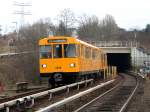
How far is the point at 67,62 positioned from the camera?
27.6 metres

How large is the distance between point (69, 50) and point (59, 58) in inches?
31.8

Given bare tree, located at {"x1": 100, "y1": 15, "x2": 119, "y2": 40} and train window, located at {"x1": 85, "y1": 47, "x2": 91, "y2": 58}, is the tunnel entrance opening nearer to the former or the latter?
bare tree, located at {"x1": 100, "y1": 15, "x2": 119, "y2": 40}

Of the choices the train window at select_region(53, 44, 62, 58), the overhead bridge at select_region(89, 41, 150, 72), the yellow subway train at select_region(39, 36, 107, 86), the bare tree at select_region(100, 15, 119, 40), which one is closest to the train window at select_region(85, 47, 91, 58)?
the yellow subway train at select_region(39, 36, 107, 86)

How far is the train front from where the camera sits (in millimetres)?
27500

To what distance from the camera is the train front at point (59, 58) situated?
90.2ft

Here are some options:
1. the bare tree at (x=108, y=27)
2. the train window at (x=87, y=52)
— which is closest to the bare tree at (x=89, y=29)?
the bare tree at (x=108, y=27)

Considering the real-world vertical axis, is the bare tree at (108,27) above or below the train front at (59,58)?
above

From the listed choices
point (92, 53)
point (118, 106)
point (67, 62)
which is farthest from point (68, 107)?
point (92, 53)

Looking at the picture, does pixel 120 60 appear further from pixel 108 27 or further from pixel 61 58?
pixel 61 58

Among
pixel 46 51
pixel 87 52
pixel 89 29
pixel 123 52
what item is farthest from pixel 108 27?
pixel 46 51

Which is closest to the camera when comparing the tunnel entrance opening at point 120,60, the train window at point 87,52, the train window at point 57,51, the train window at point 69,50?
the train window at point 69,50

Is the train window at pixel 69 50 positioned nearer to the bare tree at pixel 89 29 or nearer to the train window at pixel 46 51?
the train window at pixel 46 51

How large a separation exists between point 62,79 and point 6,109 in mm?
12850

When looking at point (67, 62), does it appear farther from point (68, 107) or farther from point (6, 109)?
point (6, 109)
